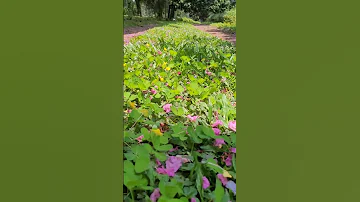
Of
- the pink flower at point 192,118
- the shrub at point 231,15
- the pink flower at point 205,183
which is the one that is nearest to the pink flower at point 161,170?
the pink flower at point 205,183

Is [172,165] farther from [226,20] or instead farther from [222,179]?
[226,20]

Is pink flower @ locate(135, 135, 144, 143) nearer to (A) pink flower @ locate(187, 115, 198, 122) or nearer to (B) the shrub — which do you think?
(A) pink flower @ locate(187, 115, 198, 122)

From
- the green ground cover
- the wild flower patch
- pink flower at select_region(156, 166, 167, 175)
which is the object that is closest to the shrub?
the green ground cover

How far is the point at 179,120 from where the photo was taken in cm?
Result: 117

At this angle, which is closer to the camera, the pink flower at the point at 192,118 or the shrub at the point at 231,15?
the shrub at the point at 231,15

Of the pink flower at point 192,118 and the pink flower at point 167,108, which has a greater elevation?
the pink flower at point 167,108

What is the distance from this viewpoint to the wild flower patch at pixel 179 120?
0.80 metres

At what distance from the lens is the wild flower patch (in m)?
0.80

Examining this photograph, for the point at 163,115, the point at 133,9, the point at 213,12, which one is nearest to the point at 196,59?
the point at 163,115

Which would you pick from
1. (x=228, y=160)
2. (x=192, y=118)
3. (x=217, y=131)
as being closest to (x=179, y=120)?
(x=192, y=118)

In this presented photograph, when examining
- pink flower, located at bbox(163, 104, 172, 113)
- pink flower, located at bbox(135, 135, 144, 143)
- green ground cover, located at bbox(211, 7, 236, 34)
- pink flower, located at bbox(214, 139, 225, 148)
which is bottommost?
pink flower, located at bbox(214, 139, 225, 148)

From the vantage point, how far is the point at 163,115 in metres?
1.17

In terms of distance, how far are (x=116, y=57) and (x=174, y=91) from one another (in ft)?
2.18

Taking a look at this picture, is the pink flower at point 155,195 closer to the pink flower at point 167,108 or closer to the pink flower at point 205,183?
the pink flower at point 205,183
